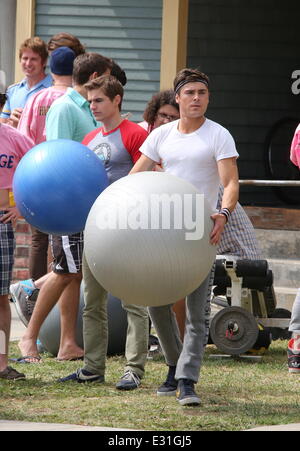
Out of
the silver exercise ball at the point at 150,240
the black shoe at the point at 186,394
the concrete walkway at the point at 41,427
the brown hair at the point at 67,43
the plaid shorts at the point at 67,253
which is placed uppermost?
the brown hair at the point at 67,43

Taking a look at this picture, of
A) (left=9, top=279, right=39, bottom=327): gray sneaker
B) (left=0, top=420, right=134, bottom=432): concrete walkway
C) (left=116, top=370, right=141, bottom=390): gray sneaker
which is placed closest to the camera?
(left=0, top=420, right=134, bottom=432): concrete walkway

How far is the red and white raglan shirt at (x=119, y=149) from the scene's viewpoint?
7.26 meters

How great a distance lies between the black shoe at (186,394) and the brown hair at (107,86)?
185cm

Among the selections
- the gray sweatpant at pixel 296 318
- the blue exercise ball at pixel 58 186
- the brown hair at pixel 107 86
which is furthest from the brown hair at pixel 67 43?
the gray sweatpant at pixel 296 318

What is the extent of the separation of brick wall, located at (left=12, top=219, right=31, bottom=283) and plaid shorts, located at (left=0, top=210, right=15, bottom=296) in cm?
418

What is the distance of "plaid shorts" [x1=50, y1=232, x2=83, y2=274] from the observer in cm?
790

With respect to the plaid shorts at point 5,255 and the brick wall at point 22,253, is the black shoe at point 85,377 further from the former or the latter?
the brick wall at point 22,253

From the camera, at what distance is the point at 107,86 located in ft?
23.8

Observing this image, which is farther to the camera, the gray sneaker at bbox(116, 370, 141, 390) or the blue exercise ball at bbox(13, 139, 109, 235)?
the gray sneaker at bbox(116, 370, 141, 390)

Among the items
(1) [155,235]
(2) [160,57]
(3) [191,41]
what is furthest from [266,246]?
(1) [155,235]

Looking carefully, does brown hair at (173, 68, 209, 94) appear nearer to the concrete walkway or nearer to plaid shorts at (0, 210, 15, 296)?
plaid shorts at (0, 210, 15, 296)

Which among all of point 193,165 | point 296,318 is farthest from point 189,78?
point 296,318

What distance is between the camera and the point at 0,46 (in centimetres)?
1206

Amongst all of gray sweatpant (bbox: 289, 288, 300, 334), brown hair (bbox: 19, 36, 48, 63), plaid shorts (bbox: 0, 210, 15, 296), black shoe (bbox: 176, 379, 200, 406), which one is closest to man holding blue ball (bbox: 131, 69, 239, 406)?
black shoe (bbox: 176, 379, 200, 406)
